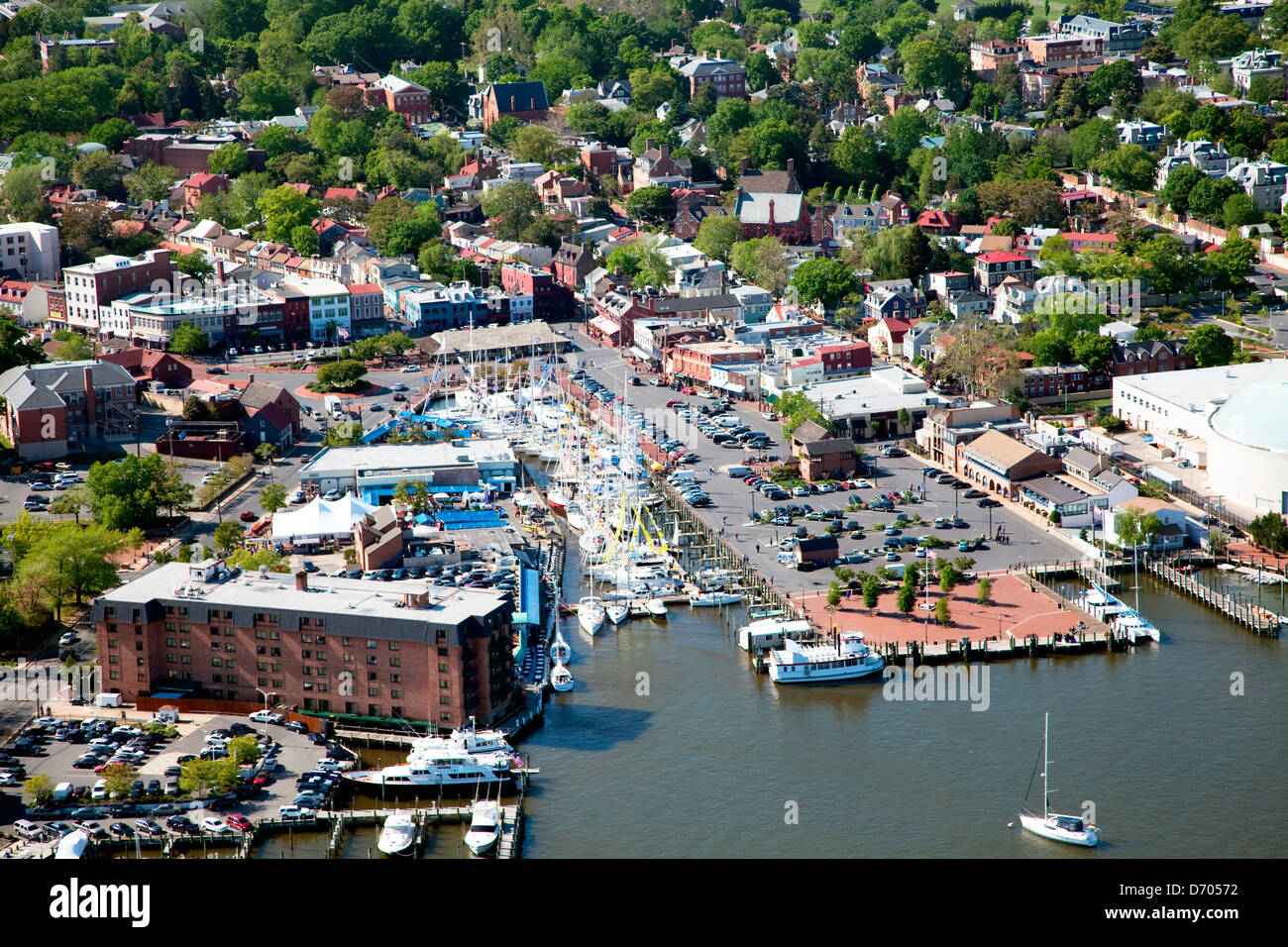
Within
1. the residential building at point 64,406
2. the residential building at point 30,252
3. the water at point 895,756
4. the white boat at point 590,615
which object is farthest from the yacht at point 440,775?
the residential building at point 30,252

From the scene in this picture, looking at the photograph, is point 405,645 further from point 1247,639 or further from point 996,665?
point 1247,639

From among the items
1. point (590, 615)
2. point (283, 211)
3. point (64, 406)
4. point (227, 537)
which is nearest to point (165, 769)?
point (590, 615)

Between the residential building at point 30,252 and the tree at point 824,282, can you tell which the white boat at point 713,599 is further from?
the residential building at point 30,252


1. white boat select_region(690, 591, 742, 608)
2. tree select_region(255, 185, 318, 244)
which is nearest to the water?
white boat select_region(690, 591, 742, 608)

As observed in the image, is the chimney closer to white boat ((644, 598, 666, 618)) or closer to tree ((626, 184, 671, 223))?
white boat ((644, 598, 666, 618))

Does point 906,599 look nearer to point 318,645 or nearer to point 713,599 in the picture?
point 713,599

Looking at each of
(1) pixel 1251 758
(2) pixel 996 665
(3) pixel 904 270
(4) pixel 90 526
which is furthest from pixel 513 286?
(1) pixel 1251 758
